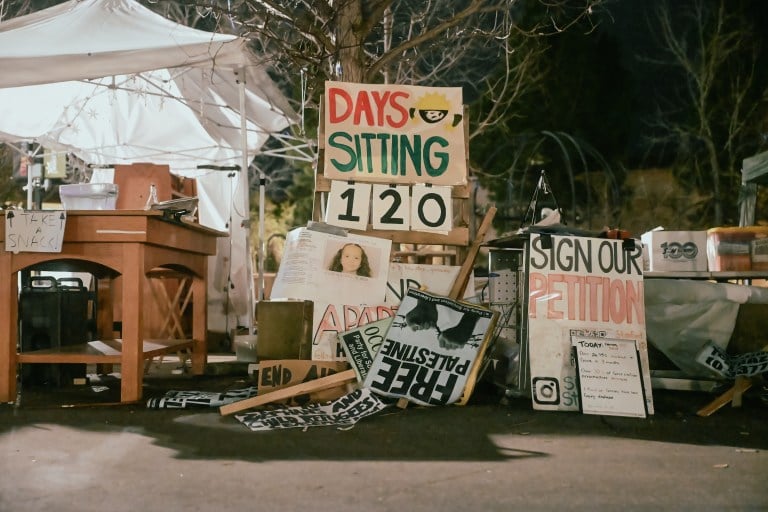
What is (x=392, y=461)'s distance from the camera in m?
3.91

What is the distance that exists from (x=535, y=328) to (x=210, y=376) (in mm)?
3594

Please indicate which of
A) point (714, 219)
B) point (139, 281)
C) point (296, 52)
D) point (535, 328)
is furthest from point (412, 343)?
point (714, 219)

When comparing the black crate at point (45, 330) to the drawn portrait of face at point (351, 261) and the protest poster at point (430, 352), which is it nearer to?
the drawn portrait of face at point (351, 261)

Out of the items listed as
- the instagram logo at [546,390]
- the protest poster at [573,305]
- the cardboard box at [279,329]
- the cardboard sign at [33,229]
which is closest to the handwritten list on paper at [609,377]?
the protest poster at [573,305]

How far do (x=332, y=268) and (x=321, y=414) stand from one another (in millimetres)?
1199

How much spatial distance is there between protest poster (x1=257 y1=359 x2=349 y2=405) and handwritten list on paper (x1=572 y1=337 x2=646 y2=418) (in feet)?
5.55

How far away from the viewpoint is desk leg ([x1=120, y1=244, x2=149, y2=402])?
5.62 metres

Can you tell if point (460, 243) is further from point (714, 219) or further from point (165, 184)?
point (714, 219)

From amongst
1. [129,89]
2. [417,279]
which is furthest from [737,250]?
[129,89]

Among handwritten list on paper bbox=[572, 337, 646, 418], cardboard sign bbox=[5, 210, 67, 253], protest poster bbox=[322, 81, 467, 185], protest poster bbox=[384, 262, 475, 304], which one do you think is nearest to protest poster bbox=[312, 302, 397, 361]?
protest poster bbox=[384, 262, 475, 304]

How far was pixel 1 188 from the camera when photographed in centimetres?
1969

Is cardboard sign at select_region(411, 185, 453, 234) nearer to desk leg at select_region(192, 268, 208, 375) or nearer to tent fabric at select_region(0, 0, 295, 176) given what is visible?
desk leg at select_region(192, 268, 208, 375)

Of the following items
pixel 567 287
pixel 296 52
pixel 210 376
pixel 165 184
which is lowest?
pixel 210 376

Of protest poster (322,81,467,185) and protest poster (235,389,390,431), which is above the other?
protest poster (322,81,467,185)
